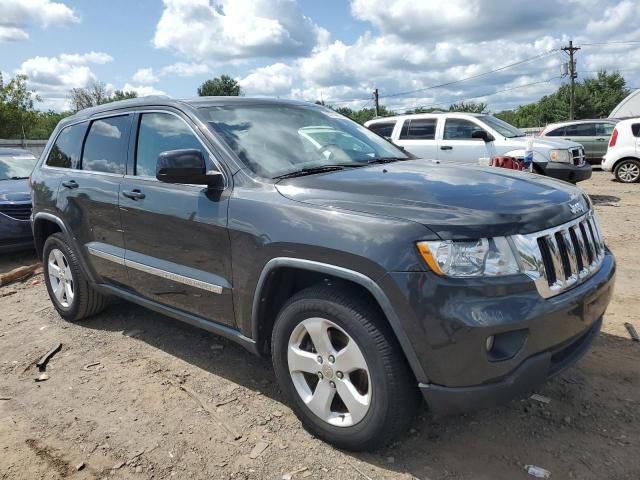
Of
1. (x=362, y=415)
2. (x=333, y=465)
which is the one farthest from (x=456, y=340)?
(x=333, y=465)

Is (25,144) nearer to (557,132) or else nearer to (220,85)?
(557,132)

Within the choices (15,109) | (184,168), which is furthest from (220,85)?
(184,168)

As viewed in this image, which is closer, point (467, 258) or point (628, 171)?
point (467, 258)

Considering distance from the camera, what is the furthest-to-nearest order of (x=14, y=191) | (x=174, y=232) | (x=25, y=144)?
(x=25, y=144), (x=14, y=191), (x=174, y=232)

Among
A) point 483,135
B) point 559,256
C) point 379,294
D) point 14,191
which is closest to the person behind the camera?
point 379,294

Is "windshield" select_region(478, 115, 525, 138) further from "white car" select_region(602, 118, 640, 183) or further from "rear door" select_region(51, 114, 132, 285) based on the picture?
"rear door" select_region(51, 114, 132, 285)

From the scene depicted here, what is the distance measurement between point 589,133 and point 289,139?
1614 centimetres

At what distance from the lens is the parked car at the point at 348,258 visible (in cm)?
229

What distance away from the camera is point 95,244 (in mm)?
4184

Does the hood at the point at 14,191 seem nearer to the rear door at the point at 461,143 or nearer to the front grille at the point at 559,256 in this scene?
the front grille at the point at 559,256

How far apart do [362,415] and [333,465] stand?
1.03 feet

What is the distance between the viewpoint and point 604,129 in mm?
16812

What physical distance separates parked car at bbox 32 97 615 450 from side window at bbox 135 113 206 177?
0.01m

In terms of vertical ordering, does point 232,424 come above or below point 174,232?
below
